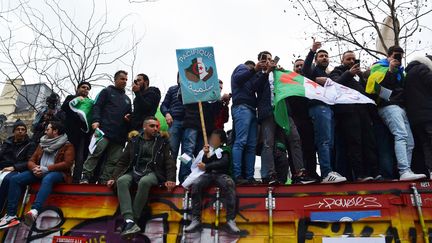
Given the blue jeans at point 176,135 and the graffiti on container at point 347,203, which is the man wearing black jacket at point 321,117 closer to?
the graffiti on container at point 347,203

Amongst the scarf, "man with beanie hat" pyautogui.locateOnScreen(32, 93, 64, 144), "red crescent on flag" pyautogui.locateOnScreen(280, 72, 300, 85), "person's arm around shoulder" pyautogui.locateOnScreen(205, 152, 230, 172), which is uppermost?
"red crescent on flag" pyautogui.locateOnScreen(280, 72, 300, 85)

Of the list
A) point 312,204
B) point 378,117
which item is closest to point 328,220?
point 312,204

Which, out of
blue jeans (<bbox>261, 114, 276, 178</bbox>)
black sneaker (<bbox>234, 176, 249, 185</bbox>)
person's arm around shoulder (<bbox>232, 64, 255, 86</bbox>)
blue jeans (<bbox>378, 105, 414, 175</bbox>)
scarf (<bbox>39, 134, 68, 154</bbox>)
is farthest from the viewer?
person's arm around shoulder (<bbox>232, 64, 255, 86</bbox>)

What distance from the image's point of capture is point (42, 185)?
4.69 meters

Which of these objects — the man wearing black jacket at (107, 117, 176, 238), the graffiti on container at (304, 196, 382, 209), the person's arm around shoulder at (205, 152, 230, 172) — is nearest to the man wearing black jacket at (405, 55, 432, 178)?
the graffiti on container at (304, 196, 382, 209)

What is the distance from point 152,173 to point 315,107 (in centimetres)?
243

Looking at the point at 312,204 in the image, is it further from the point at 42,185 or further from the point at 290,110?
the point at 42,185

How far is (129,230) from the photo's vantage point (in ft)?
13.1

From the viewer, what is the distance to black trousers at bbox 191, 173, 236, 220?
4.17m

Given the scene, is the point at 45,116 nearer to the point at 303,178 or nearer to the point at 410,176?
the point at 303,178

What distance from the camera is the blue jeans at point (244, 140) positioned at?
4969mm

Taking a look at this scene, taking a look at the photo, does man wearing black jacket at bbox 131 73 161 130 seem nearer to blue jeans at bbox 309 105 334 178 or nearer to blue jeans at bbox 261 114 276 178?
blue jeans at bbox 261 114 276 178

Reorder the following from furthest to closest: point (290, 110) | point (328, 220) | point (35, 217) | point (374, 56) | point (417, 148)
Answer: point (374, 56)
point (290, 110)
point (417, 148)
point (35, 217)
point (328, 220)

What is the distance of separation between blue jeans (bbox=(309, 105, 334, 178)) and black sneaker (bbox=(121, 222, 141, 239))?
244 centimetres
